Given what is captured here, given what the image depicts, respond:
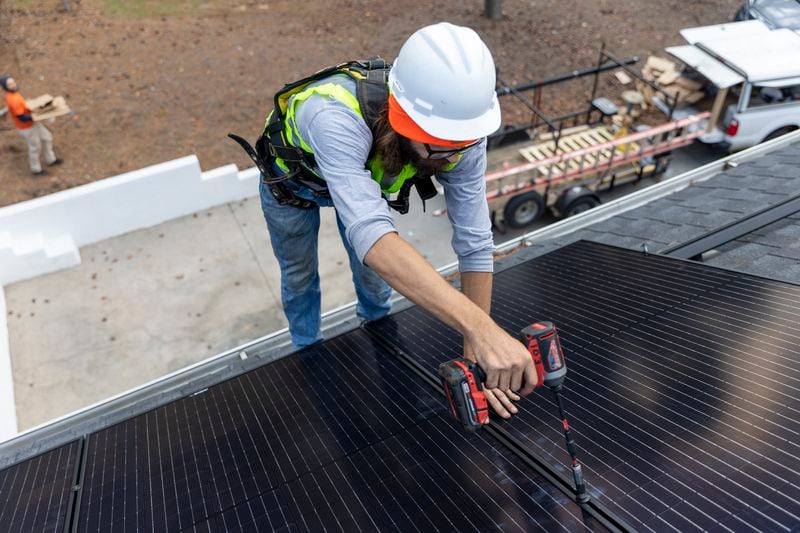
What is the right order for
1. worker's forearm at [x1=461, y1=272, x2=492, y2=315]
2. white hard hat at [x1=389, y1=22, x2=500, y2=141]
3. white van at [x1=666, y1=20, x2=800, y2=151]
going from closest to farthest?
white hard hat at [x1=389, y1=22, x2=500, y2=141] < worker's forearm at [x1=461, y1=272, x2=492, y2=315] < white van at [x1=666, y1=20, x2=800, y2=151]

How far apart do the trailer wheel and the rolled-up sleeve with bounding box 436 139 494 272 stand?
5245mm

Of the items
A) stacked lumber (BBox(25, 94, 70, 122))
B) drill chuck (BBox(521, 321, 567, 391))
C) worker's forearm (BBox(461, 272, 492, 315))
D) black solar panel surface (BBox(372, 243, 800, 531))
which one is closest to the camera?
black solar panel surface (BBox(372, 243, 800, 531))

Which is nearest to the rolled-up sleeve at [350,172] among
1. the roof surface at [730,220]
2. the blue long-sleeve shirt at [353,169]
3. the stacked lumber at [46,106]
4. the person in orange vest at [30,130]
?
the blue long-sleeve shirt at [353,169]

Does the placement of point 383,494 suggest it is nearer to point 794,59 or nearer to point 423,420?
point 423,420

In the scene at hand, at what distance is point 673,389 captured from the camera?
102 inches

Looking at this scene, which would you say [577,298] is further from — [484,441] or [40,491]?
[40,491]

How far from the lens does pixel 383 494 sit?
246cm

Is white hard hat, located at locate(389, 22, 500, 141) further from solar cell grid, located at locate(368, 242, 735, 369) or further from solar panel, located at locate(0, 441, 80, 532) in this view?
solar panel, located at locate(0, 441, 80, 532)

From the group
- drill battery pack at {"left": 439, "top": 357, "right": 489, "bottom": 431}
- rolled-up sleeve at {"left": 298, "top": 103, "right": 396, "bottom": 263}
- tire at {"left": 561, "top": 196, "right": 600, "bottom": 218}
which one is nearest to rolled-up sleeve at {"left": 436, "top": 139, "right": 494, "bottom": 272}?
rolled-up sleeve at {"left": 298, "top": 103, "right": 396, "bottom": 263}

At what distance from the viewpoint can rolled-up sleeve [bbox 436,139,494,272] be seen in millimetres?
3070

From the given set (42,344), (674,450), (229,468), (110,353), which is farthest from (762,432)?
(42,344)

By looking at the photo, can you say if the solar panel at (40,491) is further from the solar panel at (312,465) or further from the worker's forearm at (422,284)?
the worker's forearm at (422,284)

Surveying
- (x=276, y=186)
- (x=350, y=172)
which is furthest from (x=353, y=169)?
(x=276, y=186)

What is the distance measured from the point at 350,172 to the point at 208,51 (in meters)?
11.9
